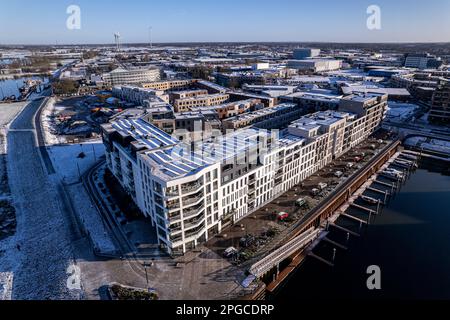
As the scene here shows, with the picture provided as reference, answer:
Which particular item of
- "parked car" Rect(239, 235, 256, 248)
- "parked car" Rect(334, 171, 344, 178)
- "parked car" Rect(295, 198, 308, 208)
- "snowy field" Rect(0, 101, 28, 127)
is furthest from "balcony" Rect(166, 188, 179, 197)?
"snowy field" Rect(0, 101, 28, 127)

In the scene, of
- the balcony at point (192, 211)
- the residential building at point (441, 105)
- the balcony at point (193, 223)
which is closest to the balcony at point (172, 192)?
the balcony at point (192, 211)

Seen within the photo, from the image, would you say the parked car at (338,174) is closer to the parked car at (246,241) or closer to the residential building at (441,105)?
the parked car at (246,241)

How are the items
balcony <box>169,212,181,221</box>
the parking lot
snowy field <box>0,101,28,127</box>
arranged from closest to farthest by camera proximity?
Answer: 1. balcony <box>169,212,181,221</box>
2. the parking lot
3. snowy field <box>0,101,28,127</box>

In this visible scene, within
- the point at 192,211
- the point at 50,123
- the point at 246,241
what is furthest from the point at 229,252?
the point at 50,123

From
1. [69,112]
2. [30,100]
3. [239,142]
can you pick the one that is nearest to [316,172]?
[239,142]

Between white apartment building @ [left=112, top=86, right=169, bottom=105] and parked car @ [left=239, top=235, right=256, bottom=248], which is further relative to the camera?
white apartment building @ [left=112, top=86, right=169, bottom=105]

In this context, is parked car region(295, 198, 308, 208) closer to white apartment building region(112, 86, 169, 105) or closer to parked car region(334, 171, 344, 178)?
parked car region(334, 171, 344, 178)

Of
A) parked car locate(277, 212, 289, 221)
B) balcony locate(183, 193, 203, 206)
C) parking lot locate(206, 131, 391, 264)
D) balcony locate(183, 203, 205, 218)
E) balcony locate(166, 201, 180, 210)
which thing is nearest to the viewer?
balcony locate(166, 201, 180, 210)

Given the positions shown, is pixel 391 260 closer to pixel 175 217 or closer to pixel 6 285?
pixel 175 217
